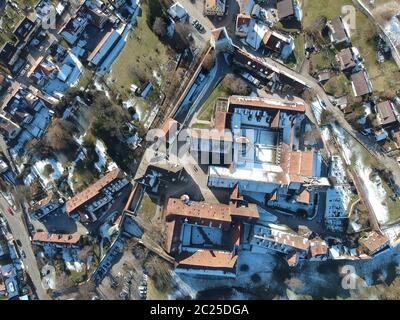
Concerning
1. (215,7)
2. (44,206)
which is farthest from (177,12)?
(44,206)

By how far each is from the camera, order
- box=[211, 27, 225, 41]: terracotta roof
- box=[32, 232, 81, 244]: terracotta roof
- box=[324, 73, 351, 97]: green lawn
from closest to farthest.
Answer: box=[211, 27, 225, 41]: terracotta roof < box=[324, 73, 351, 97]: green lawn < box=[32, 232, 81, 244]: terracotta roof

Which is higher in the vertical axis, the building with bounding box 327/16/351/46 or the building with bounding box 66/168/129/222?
the building with bounding box 66/168/129/222

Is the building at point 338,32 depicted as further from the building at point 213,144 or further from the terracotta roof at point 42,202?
the terracotta roof at point 42,202

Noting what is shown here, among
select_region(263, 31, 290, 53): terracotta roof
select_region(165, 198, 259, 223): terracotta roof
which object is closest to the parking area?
select_region(165, 198, 259, 223): terracotta roof

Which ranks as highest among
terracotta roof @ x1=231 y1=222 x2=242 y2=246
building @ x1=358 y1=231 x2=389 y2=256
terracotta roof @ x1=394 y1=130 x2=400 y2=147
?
terracotta roof @ x1=231 y1=222 x2=242 y2=246

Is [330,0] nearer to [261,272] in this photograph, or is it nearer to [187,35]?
[187,35]

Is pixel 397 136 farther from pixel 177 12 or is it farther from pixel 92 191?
pixel 92 191

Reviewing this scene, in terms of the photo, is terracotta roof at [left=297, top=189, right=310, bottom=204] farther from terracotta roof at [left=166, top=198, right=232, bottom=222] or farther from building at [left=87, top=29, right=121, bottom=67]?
building at [left=87, top=29, right=121, bottom=67]
